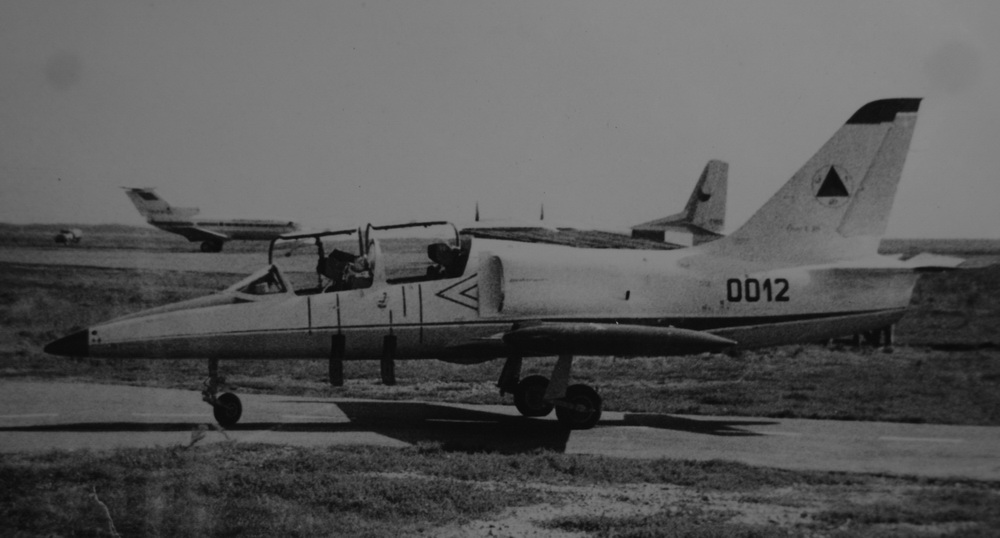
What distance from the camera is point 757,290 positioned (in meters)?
11.6

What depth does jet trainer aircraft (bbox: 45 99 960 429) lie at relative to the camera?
34.7ft

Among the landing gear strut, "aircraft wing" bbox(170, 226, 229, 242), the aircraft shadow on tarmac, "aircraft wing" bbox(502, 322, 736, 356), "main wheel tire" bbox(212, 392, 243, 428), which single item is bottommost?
the aircraft shadow on tarmac

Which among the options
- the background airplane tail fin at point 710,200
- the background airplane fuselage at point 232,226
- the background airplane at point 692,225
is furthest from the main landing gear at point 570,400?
the background airplane fuselage at point 232,226

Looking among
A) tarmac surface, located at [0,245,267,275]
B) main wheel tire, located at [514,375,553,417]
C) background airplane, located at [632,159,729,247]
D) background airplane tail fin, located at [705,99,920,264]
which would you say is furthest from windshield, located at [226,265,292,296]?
background airplane, located at [632,159,729,247]

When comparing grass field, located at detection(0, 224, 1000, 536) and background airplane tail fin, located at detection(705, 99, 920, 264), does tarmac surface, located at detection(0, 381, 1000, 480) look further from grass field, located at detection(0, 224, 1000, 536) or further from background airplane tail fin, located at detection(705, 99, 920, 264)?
background airplane tail fin, located at detection(705, 99, 920, 264)

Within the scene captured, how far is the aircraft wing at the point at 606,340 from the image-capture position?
33.2 ft

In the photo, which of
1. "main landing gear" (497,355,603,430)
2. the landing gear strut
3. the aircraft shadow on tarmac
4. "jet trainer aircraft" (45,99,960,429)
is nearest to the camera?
the aircraft shadow on tarmac

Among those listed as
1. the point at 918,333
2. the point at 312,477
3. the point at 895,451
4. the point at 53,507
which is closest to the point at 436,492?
the point at 312,477

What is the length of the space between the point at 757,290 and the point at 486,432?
425 cm

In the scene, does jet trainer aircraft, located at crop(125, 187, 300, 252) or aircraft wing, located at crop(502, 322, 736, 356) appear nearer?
aircraft wing, located at crop(502, 322, 736, 356)

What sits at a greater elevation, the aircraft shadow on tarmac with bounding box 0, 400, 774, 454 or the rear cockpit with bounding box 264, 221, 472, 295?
the rear cockpit with bounding box 264, 221, 472, 295

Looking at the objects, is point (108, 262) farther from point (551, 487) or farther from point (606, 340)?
point (551, 487)

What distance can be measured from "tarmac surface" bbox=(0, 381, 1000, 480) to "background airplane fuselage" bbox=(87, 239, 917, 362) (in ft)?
3.37

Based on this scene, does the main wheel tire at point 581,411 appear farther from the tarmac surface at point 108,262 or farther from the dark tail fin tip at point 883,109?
the tarmac surface at point 108,262
